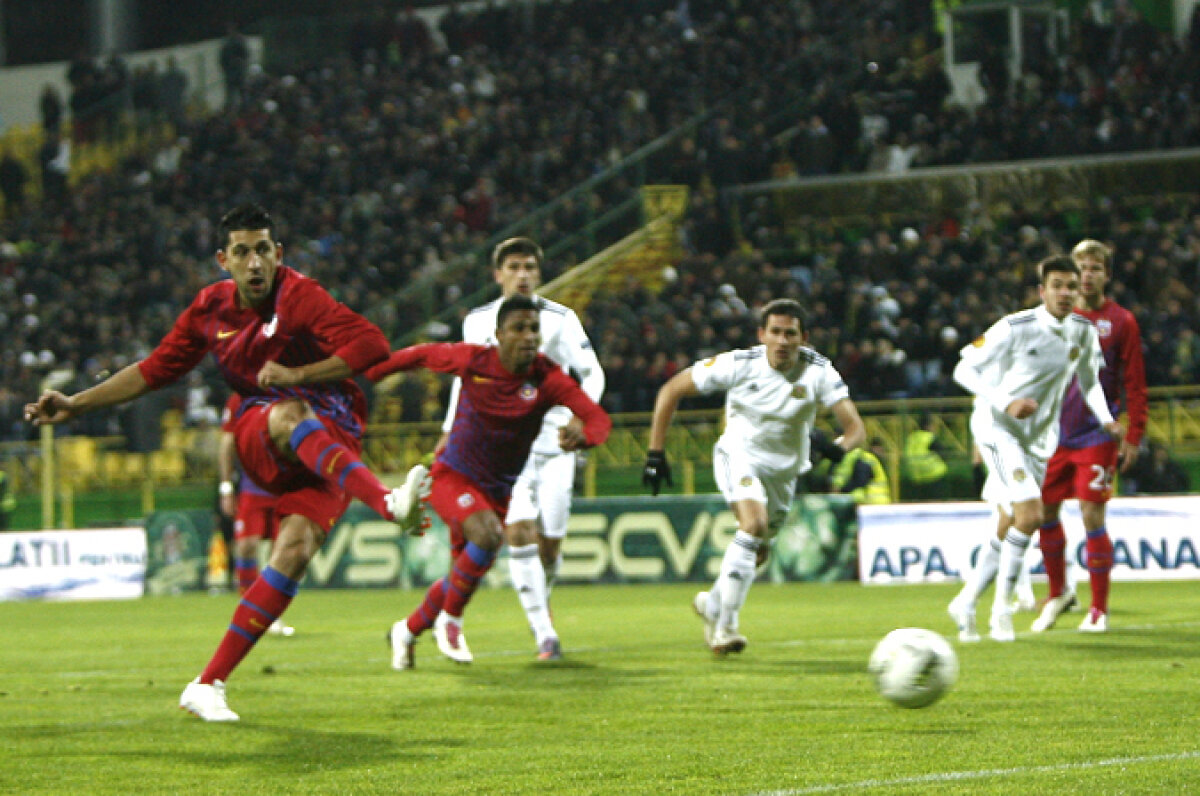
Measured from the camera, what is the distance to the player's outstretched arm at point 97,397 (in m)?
8.31

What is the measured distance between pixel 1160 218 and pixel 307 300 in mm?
18841

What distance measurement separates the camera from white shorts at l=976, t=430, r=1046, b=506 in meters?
11.3

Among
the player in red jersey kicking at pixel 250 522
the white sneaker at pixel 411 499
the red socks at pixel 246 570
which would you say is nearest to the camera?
the white sneaker at pixel 411 499

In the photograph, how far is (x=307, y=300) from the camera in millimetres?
8062

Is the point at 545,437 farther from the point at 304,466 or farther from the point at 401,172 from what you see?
the point at 401,172

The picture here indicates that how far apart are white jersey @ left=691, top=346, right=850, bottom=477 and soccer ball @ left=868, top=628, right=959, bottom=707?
146 inches

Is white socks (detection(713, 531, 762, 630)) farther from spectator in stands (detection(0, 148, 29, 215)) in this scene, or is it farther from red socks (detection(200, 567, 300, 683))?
spectator in stands (detection(0, 148, 29, 215))

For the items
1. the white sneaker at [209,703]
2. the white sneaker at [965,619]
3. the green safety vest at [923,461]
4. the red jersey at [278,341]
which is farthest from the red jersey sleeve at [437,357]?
the green safety vest at [923,461]

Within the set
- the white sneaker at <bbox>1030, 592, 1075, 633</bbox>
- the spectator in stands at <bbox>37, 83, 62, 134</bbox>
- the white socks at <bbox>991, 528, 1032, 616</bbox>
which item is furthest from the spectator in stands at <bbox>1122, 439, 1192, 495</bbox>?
the spectator in stands at <bbox>37, 83, 62, 134</bbox>

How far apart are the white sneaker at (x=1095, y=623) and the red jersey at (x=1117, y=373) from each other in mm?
1158

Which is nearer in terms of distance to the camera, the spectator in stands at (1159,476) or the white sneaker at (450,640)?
the white sneaker at (450,640)

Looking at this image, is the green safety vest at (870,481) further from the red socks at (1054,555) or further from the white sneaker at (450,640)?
the white sneaker at (450,640)

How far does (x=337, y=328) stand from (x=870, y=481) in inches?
552

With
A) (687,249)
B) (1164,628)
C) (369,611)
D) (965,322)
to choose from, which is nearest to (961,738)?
(1164,628)
